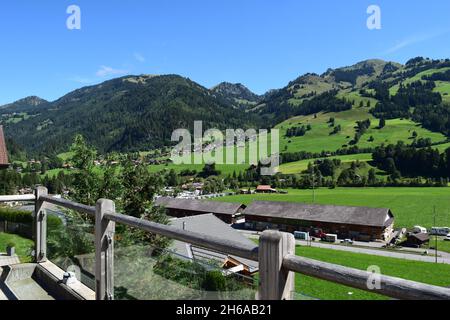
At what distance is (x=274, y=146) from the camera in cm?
17262

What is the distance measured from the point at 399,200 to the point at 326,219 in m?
30.9

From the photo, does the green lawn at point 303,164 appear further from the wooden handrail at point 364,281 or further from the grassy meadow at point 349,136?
the wooden handrail at point 364,281

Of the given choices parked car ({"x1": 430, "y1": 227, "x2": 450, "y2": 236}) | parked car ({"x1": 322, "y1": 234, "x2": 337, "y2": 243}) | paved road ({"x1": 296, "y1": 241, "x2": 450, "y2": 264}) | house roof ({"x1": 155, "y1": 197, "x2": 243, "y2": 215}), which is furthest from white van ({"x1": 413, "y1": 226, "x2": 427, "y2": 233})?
Answer: house roof ({"x1": 155, "y1": 197, "x2": 243, "y2": 215})

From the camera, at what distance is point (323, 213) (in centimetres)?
6850

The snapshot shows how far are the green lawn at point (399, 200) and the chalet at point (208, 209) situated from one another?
16.3 meters

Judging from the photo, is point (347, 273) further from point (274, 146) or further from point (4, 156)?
point (274, 146)

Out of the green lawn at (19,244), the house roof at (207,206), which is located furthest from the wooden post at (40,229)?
the house roof at (207,206)

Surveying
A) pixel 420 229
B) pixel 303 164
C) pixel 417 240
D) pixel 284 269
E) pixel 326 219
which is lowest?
pixel 417 240

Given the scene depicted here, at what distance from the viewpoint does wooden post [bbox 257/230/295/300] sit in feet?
7.87

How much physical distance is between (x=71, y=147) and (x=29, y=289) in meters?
6.22

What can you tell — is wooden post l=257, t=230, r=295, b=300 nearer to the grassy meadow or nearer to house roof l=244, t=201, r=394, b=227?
house roof l=244, t=201, r=394, b=227

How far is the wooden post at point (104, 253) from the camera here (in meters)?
4.15

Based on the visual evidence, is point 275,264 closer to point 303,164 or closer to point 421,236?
point 421,236

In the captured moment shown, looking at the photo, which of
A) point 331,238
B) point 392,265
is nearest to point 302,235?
point 331,238
